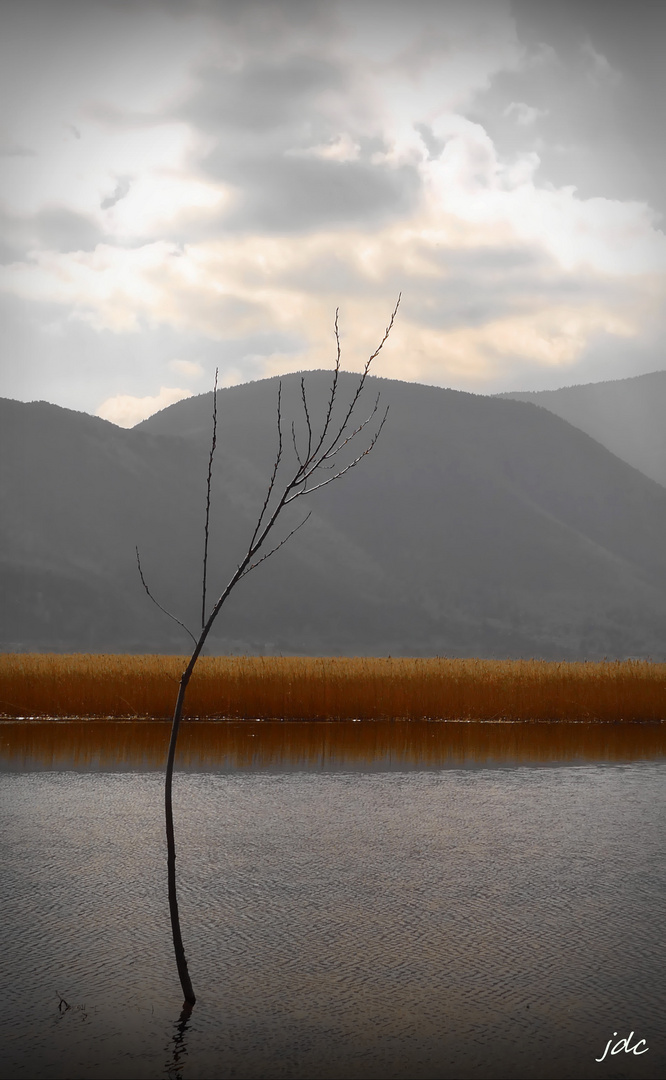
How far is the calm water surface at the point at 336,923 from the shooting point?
5191 mm

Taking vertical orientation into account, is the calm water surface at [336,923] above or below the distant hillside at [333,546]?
below

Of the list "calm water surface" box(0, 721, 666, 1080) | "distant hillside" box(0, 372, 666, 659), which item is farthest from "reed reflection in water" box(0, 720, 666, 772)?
"distant hillside" box(0, 372, 666, 659)

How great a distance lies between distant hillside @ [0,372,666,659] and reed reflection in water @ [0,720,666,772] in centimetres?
8813

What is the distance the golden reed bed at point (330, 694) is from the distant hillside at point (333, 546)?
8376cm

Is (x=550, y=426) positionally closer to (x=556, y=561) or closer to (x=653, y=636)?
(x=556, y=561)

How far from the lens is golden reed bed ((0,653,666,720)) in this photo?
72.6 feet

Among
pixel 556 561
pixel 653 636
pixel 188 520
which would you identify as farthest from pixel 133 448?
pixel 653 636

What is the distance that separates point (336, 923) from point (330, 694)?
50.6ft
